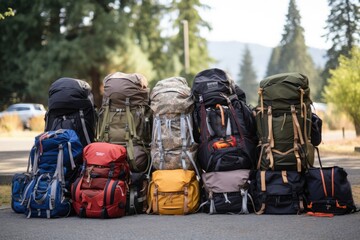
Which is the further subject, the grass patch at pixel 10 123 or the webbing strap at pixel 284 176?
the grass patch at pixel 10 123

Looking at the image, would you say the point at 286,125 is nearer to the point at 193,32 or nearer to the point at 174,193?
the point at 174,193

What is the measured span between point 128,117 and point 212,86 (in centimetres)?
114

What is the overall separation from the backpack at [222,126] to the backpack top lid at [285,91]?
1.19 ft

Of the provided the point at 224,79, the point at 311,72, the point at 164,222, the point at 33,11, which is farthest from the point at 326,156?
the point at 311,72

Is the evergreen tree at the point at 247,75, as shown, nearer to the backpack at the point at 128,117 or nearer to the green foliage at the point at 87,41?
the green foliage at the point at 87,41

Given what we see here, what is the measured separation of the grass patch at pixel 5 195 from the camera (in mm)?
7309

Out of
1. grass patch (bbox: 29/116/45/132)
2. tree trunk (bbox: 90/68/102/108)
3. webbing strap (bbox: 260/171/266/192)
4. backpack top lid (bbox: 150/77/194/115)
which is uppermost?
tree trunk (bbox: 90/68/102/108)

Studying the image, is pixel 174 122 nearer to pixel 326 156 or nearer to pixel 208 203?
pixel 208 203

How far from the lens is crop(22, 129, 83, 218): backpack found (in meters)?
6.29

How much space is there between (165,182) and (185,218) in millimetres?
541

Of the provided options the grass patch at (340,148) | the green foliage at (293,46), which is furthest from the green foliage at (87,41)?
the green foliage at (293,46)

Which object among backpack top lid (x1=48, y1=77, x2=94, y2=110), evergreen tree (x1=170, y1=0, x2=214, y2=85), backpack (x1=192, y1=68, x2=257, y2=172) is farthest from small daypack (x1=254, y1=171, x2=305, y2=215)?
evergreen tree (x1=170, y1=0, x2=214, y2=85)

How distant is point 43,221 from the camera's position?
6039 mm

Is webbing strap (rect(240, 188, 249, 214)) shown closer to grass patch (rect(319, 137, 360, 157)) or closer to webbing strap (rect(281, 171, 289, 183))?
webbing strap (rect(281, 171, 289, 183))
